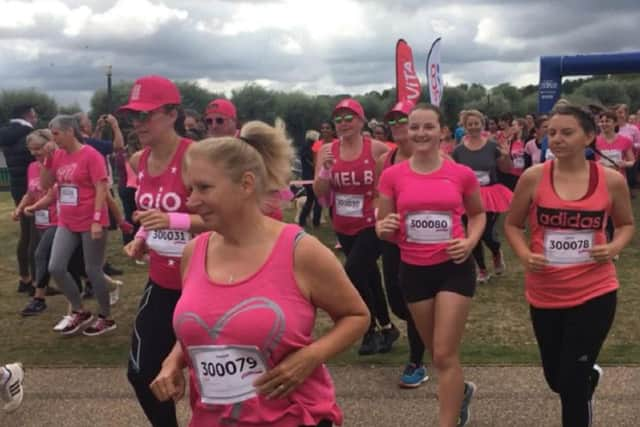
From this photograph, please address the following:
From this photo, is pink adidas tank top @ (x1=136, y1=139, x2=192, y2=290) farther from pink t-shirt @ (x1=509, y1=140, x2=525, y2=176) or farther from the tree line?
the tree line

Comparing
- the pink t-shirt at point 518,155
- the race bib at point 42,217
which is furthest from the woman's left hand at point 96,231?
the pink t-shirt at point 518,155

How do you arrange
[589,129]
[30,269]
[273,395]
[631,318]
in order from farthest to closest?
[30,269]
[631,318]
[589,129]
[273,395]

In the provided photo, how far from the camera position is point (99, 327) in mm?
5930

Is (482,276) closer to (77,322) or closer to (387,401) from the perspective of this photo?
(387,401)

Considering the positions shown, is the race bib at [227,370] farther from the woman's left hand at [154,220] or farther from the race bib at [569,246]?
the race bib at [569,246]

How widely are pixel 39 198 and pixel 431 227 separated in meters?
5.07

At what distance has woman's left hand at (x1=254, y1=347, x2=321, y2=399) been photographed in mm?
1894

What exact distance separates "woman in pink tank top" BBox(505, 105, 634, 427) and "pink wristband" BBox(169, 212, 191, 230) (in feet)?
5.69

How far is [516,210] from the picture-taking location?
3.54 metres

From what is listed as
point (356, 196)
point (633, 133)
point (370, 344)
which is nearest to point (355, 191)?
point (356, 196)

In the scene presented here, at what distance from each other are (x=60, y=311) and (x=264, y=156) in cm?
533

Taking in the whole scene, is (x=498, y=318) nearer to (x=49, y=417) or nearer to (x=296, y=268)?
(x=49, y=417)

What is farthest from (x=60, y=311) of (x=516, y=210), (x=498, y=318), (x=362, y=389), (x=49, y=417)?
(x=516, y=210)

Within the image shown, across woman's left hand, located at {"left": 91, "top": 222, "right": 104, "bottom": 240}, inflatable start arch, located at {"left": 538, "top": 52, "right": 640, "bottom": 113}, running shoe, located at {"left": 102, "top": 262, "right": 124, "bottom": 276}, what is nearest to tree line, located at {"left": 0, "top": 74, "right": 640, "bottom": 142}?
inflatable start arch, located at {"left": 538, "top": 52, "right": 640, "bottom": 113}
